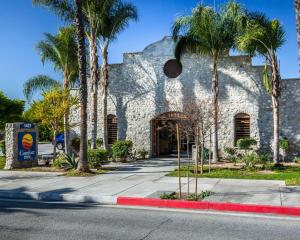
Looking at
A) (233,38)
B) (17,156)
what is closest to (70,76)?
(17,156)

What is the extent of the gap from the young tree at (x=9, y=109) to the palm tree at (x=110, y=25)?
11.2 meters

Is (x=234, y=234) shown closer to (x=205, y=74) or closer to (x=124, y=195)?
(x=124, y=195)

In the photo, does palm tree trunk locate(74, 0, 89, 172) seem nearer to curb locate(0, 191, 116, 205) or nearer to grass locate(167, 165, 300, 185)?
grass locate(167, 165, 300, 185)

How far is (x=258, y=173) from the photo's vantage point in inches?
619

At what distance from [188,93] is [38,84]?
989 cm

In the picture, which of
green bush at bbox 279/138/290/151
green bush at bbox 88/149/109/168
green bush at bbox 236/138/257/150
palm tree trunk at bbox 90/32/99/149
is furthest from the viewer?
palm tree trunk at bbox 90/32/99/149

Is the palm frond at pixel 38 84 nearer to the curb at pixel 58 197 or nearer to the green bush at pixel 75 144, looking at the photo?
the green bush at pixel 75 144

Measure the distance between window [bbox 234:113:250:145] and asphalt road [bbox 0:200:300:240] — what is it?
12779 mm

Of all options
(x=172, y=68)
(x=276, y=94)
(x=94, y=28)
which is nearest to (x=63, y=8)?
(x=94, y=28)

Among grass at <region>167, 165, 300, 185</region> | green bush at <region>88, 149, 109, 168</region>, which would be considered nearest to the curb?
grass at <region>167, 165, 300, 185</region>

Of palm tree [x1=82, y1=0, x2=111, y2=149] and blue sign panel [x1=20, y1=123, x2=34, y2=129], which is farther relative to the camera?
palm tree [x1=82, y1=0, x2=111, y2=149]

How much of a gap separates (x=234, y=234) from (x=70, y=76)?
1905cm

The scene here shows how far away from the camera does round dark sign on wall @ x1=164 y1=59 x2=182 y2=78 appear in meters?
22.7

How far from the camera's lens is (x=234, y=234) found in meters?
7.46
